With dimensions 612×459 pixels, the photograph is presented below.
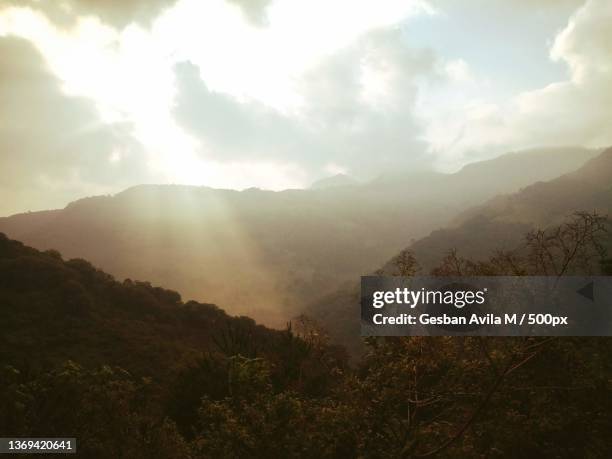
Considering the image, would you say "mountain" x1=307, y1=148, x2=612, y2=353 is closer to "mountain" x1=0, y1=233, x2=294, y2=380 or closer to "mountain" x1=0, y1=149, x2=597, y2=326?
"mountain" x1=0, y1=149, x2=597, y2=326

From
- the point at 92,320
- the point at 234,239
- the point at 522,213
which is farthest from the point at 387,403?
the point at 234,239

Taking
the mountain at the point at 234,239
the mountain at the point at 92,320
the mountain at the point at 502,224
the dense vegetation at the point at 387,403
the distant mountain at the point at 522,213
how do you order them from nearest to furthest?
1. the dense vegetation at the point at 387,403
2. the mountain at the point at 92,320
3. the mountain at the point at 502,224
4. the distant mountain at the point at 522,213
5. the mountain at the point at 234,239

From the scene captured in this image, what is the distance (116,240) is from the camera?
138 m

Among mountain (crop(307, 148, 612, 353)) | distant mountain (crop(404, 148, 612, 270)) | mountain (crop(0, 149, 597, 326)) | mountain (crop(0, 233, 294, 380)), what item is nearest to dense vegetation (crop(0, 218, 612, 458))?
mountain (crop(0, 233, 294, 380))

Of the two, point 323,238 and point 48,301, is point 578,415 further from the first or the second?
point 323,238

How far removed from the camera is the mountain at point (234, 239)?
115 metres

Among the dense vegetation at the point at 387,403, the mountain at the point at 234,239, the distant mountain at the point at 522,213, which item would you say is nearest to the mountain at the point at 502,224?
the distant mountain at the point at 522,213

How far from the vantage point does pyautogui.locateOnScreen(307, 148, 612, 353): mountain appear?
258 ft

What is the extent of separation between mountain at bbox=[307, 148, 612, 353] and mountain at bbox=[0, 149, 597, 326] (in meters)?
19.8

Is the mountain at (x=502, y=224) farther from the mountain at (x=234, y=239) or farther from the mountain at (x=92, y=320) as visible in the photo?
the mountain at (x=92, y=320)

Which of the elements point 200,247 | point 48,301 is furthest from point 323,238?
point 48,301

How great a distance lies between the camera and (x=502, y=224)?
102 m

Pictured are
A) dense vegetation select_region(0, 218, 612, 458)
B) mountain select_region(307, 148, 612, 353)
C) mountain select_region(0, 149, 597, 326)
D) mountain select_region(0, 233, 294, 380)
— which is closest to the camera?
dense vegetation select_region(0, 218, 612, 458)

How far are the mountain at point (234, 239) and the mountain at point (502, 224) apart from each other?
19.8m
